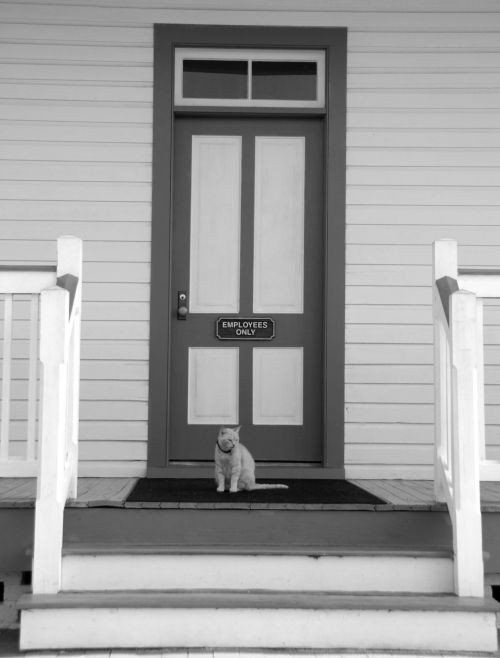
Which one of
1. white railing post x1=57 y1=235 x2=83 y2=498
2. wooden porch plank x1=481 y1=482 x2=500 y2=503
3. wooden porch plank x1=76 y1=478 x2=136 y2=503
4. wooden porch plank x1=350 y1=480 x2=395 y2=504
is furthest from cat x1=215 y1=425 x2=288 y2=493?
wooden porch plank x1=481 y1=482 x2=500 y2=503

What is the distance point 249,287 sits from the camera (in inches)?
205

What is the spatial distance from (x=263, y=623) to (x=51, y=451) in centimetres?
100

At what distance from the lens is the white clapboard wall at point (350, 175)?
199 inches

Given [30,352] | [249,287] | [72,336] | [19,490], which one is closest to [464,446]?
[72,336]

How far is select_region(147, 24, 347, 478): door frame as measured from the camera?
16.5 ft

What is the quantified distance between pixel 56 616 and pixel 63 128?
3.07 meters

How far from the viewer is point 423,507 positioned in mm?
3533

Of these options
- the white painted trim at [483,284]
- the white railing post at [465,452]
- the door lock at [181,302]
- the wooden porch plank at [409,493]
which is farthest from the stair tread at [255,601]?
the door lock at [181,302]

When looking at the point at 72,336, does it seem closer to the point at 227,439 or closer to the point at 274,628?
the point at 227,439

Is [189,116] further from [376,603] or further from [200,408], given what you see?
[376,603]

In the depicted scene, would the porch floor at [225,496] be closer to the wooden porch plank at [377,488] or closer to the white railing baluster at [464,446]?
the wooden porch plank at [377,488]

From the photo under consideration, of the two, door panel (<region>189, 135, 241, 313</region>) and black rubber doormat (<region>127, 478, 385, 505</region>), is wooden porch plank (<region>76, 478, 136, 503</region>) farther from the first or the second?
door panel (<region>189, 135, 241, 313</region>)

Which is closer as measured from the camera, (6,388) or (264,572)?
(264,572)

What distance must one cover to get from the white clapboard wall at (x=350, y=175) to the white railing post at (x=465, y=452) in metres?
1.83
